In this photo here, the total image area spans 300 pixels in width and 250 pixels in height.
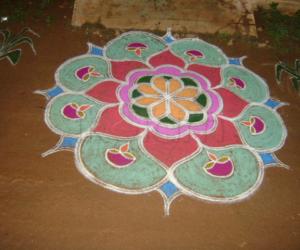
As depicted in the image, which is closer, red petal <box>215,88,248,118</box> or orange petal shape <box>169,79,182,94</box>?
red petal <box>215,88,248,118</box>

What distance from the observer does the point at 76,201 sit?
256 centimetres

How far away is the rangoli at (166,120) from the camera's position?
9.18 feet

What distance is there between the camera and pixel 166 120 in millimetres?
3191

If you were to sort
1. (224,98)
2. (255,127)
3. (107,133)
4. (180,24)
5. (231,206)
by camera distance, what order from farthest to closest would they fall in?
(180,24) < (224,98) < (255,127) < (107,133) < (231,206)

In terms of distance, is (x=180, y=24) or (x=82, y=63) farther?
(x=180, y=24)

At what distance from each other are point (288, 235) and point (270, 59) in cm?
235

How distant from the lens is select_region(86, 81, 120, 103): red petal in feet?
10.9

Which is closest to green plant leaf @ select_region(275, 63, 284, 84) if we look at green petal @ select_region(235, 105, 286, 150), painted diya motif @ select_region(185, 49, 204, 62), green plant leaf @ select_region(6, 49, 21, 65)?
green petal @ select_region(235, 105, 286, 150)

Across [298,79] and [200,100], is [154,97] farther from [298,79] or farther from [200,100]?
[298,79]

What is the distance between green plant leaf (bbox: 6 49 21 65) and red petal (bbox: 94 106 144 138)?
1303 millimetres

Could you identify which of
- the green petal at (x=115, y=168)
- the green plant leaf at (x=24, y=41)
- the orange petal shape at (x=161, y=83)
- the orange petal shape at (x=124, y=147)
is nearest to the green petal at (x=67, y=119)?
the green petal at (x=115, y=168)

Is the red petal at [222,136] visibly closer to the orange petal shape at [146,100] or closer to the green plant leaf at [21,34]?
the orange petal shape at [146,100]

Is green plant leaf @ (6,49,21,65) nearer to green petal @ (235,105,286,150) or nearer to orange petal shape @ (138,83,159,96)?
orange petal shape @ (138,83,159,96)

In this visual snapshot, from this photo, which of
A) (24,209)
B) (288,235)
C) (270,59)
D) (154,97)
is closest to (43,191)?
(24,209)
